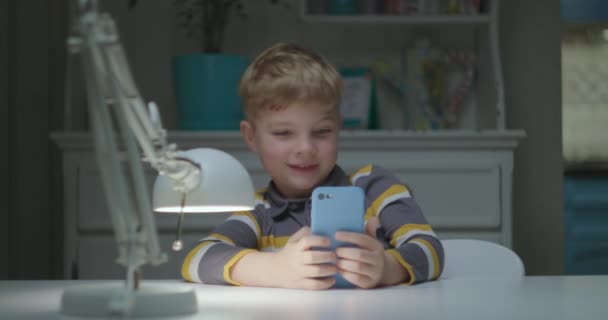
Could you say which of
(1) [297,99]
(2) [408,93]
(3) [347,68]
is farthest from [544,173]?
(1) [297,99]

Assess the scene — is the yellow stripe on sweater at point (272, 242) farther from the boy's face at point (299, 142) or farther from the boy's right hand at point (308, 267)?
the boy's right hand at point (308, 267)

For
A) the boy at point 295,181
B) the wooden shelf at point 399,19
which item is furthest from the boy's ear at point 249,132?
the wooden shelf at point 399,19

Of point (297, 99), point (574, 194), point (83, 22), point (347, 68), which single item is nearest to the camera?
point (83, 22)

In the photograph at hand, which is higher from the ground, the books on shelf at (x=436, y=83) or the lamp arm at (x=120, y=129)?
the lamp arm at (x=120, y=129)

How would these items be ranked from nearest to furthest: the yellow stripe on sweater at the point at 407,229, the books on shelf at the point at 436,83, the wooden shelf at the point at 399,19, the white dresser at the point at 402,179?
the yellow stripe on sweater at the point at 407,229 → the white dresser at the point at 402,179 → the wooden shelf at the point at 399,19 → the books on shelf at the point at 436,83

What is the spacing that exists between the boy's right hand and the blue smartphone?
0.04 ft

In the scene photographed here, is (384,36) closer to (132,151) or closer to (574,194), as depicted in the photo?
(574,194)

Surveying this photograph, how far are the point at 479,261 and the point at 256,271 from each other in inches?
18.8

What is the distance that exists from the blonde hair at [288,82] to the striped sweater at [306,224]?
14 cm

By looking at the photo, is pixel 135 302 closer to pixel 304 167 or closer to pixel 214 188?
pixel 214 188

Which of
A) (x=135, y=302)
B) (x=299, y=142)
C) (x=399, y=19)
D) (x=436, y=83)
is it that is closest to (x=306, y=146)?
(x=299, y=142)

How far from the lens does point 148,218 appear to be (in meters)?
0.67

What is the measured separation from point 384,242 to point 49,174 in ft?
6.00

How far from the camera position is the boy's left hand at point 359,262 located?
1.03 m
